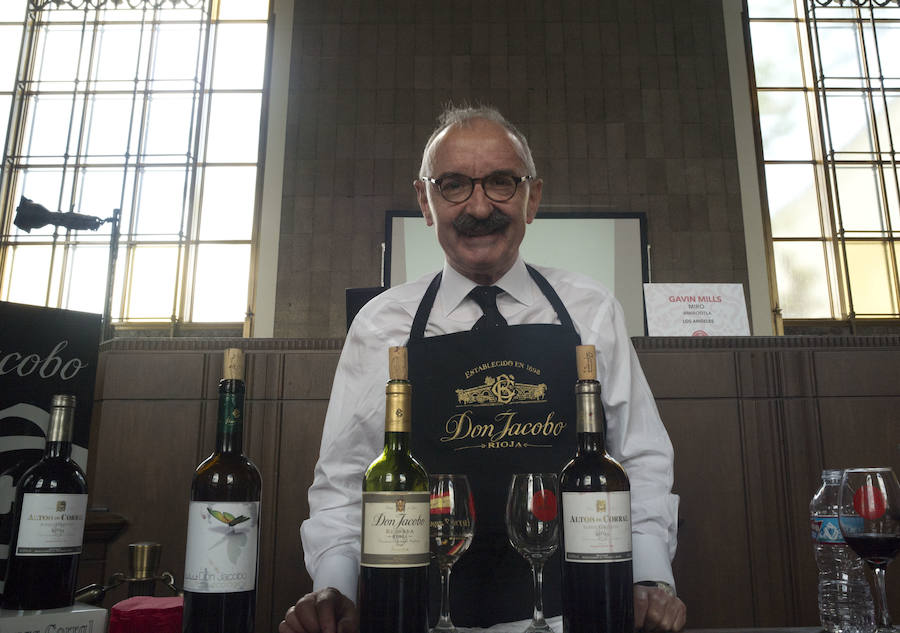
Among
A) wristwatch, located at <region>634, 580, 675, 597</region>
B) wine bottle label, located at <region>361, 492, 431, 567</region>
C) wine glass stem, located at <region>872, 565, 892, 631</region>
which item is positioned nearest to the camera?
wine bottle label, located at <region>361, 492, 431, 567</region>

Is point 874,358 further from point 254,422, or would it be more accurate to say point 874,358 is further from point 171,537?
point 171,537

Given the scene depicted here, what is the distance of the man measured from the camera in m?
1.22

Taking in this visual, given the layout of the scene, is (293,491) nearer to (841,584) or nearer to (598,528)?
(598,528)

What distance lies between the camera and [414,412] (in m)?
1.36

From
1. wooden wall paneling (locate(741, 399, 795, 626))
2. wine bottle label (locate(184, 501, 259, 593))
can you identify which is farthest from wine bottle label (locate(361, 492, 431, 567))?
wooden wall paneling (locate(741, 399, 795, 626))

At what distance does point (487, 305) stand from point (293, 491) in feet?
3.13

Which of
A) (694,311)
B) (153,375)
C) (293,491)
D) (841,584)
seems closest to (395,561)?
(293,491)

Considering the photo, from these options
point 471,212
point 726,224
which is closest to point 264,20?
point 726,224

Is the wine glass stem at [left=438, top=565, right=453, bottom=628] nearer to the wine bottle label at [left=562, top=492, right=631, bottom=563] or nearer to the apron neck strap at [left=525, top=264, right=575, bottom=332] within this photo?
the wine bottle label at [left=562, top=492, right=631, bottom=563]

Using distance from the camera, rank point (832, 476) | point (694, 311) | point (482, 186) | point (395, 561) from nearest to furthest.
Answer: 1. point (395, 561)
2. point (832, 476)
3. point (482, 186)
4. point (694, 311)

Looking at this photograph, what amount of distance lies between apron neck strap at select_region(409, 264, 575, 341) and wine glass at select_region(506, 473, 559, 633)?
0.54 meters

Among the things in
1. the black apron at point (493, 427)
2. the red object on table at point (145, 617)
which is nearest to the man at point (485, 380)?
the black apron at point (493, 427)

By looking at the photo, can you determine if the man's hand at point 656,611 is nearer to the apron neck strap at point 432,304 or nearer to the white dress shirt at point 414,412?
the white dress shirt at point 414,412

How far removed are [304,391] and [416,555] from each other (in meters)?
1.48
